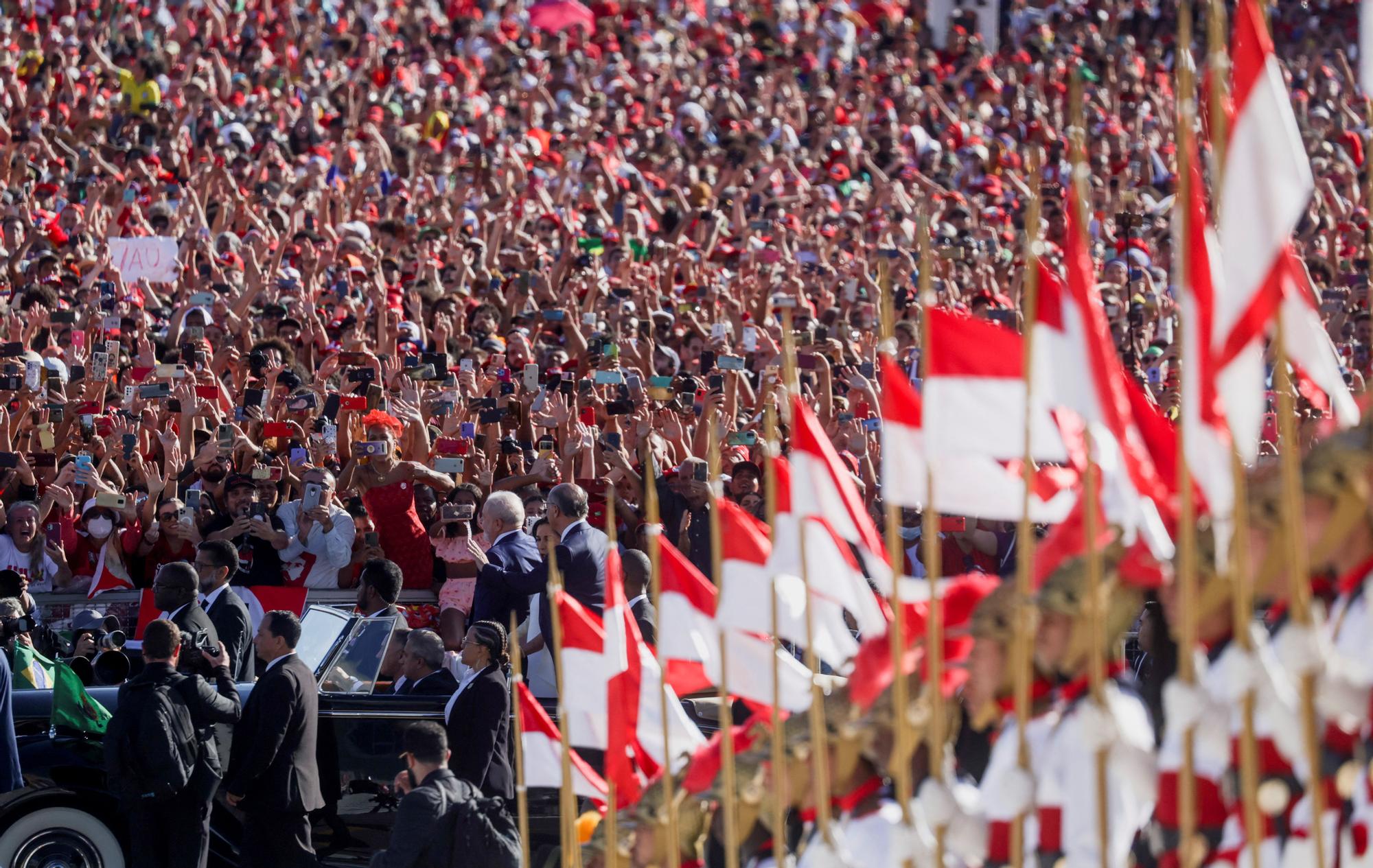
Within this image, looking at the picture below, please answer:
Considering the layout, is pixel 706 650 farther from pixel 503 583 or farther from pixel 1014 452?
pixel 503 583

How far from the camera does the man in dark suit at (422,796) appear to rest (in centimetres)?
685

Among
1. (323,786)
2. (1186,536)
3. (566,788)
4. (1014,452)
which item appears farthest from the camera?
(323,786)

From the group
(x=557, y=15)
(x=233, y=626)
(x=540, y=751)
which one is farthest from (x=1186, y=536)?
(x=557, y=15)

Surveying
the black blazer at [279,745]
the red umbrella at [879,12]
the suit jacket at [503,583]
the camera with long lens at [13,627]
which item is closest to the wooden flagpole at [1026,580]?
the black blazer at [279,745]

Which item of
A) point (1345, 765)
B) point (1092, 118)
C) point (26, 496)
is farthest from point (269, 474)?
point (1092, 118)

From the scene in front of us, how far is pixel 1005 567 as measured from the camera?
960cm

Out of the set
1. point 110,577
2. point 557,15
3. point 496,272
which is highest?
point 557,15

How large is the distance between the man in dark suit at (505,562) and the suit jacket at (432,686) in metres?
0.30

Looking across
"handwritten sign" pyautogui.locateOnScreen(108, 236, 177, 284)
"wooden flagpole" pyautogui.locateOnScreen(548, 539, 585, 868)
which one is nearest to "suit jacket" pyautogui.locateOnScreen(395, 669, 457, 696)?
"wooden flagpole" pyautogui.locateOnScreen(548, 539, 585, 868)

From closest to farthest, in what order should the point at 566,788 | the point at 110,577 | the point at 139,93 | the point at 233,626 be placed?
1. the point at 566,788
2. the point at 233,626
3. the point at 110,577
4. the point at 139,93

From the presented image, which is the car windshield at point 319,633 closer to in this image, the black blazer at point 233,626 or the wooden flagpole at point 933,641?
the black blazer at point 233,626

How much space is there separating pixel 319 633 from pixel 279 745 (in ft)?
3.02

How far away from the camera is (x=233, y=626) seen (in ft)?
31.1

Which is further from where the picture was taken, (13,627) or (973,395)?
(13,627)
